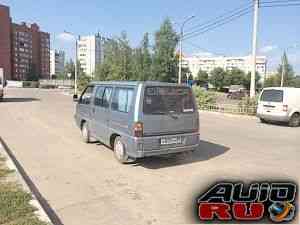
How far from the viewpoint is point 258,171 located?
6.20 meters

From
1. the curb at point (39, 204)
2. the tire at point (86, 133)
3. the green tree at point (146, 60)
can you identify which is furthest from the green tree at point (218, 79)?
the curb at point (39, 204)

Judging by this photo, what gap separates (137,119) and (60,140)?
388 cm

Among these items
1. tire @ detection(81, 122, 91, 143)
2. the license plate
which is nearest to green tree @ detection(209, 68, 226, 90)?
tire @ detection(81, 122, 91, 143)

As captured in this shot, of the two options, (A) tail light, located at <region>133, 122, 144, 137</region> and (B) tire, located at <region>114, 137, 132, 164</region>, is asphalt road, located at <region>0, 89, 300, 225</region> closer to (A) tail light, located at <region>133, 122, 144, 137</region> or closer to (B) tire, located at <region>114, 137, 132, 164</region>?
(B) tire, located at <region>114, 137, 132, 164</region>

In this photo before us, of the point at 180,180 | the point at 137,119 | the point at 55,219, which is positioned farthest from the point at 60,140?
Answer: the point at 55,219

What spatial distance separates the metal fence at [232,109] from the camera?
17.5 metres

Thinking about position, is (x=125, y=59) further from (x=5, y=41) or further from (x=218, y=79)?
(x=5, y=41)

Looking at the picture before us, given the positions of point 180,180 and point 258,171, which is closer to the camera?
point 180,180

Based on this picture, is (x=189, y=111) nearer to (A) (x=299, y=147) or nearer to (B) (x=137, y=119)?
(B) (x=137, y=119)

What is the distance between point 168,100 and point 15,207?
3574mm

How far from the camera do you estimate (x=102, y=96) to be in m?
7.71

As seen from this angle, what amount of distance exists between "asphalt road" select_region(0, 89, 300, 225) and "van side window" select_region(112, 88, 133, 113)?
1207 millimetres

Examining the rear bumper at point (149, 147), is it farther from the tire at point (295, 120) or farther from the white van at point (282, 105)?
the tire at point (295, 120)

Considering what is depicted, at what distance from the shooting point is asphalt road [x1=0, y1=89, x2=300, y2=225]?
4.29 m
